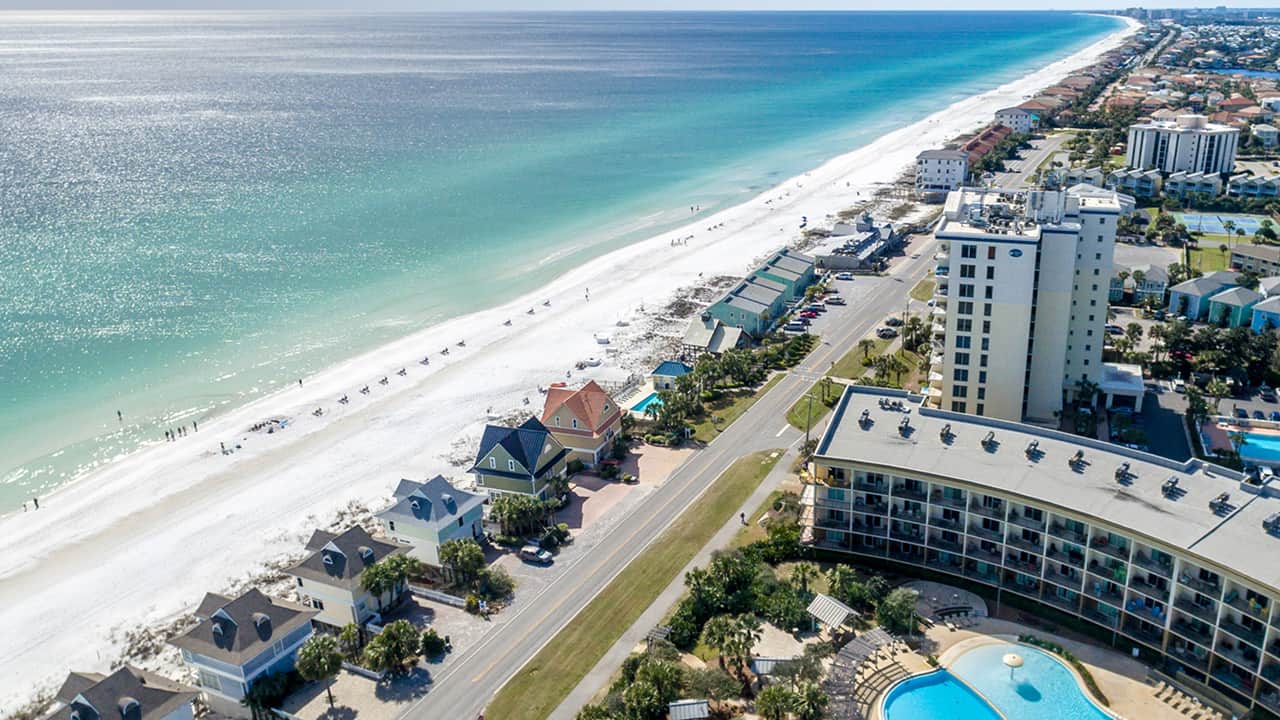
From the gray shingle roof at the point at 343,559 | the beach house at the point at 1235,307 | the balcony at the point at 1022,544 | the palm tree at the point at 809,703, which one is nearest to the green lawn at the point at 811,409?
the balcony at the point at 1022,544

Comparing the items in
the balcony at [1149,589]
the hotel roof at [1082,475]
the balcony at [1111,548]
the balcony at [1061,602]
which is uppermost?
the hotel roof at [1082,475]

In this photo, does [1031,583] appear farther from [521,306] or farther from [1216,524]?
[521,306]

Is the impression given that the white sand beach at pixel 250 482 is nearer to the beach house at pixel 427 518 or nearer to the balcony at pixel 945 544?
the beach house at pixel 427 518

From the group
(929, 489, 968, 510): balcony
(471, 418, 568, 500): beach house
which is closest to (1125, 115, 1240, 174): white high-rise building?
(929, 489, 968, 510): balcony

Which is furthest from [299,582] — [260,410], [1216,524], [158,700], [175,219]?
[175,219]

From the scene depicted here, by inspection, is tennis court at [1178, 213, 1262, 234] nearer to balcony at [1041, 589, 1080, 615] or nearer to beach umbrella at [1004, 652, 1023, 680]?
balcony at [1041, 589, 1080, 615]

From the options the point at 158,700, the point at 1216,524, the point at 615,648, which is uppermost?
the point at 1216,524
